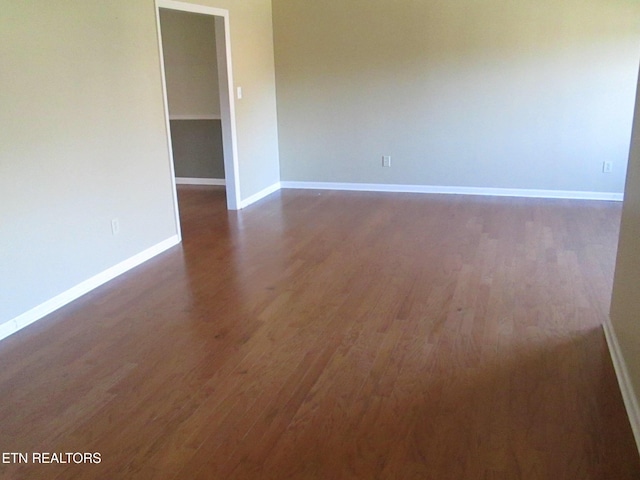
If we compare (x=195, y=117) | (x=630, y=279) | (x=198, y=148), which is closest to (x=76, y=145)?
(x=630, y=279)

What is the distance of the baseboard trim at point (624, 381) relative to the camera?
6.72ft

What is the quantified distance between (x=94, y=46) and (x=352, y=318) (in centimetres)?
244

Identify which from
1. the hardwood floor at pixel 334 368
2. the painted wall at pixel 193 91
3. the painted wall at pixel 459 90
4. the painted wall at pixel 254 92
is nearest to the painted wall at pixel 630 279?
the hardwood floor at pixel 334 368

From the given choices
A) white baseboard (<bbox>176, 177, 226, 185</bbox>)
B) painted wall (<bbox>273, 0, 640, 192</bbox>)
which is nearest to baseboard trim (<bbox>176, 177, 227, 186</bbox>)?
white baseboard (<bbox>176, 177, 226, 185</bbox>)

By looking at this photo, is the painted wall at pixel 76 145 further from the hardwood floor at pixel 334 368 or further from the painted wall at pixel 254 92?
the painted wall at pixel 254 92

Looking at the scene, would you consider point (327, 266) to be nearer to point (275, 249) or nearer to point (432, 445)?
point (275, 249)

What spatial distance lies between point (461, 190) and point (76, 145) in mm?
4332

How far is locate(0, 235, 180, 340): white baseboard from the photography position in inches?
120

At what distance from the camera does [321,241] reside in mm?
4648

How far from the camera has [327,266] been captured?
13.2 feet

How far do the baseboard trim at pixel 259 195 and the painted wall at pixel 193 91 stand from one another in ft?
2.65

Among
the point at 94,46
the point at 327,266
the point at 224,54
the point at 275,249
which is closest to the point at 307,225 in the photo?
the point at 275,249

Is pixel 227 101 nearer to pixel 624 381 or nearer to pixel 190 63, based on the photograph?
pixel 190 63

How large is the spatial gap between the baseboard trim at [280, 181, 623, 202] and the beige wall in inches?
56.8
